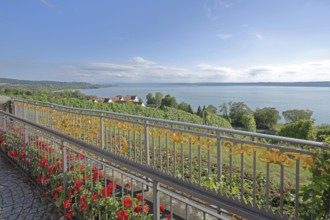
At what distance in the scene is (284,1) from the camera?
9.19m

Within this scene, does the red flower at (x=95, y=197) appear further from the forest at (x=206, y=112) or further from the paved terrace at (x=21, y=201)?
the forest at (x=206, y=112)

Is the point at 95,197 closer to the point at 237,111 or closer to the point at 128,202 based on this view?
the point at 128,202

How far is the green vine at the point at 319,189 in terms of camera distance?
1.46 meters

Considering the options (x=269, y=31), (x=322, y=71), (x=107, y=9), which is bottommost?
(x=322, y=71)

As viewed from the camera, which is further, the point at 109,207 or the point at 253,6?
the point at 253,6

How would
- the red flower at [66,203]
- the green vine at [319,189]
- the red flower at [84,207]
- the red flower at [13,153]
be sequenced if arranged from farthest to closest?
the red flower at [13,153] < the red flower at [66,203] < the red flower at [84,207] < the green vine at [319,189]

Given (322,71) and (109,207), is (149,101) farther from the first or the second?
(109,207)

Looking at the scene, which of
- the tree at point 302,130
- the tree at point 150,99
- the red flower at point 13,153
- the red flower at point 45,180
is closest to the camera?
the red flower at point 45,180

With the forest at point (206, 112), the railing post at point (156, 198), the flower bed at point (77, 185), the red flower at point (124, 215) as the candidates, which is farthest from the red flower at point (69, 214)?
the forest at point (206, 112)

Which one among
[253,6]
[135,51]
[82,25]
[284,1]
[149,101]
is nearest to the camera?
[284,1]

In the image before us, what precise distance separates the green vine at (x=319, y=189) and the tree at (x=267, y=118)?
5442 cm

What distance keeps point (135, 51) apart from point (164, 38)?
34.6ft

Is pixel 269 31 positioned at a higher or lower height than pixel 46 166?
higher

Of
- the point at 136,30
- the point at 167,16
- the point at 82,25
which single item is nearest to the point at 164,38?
the point at 136,30
